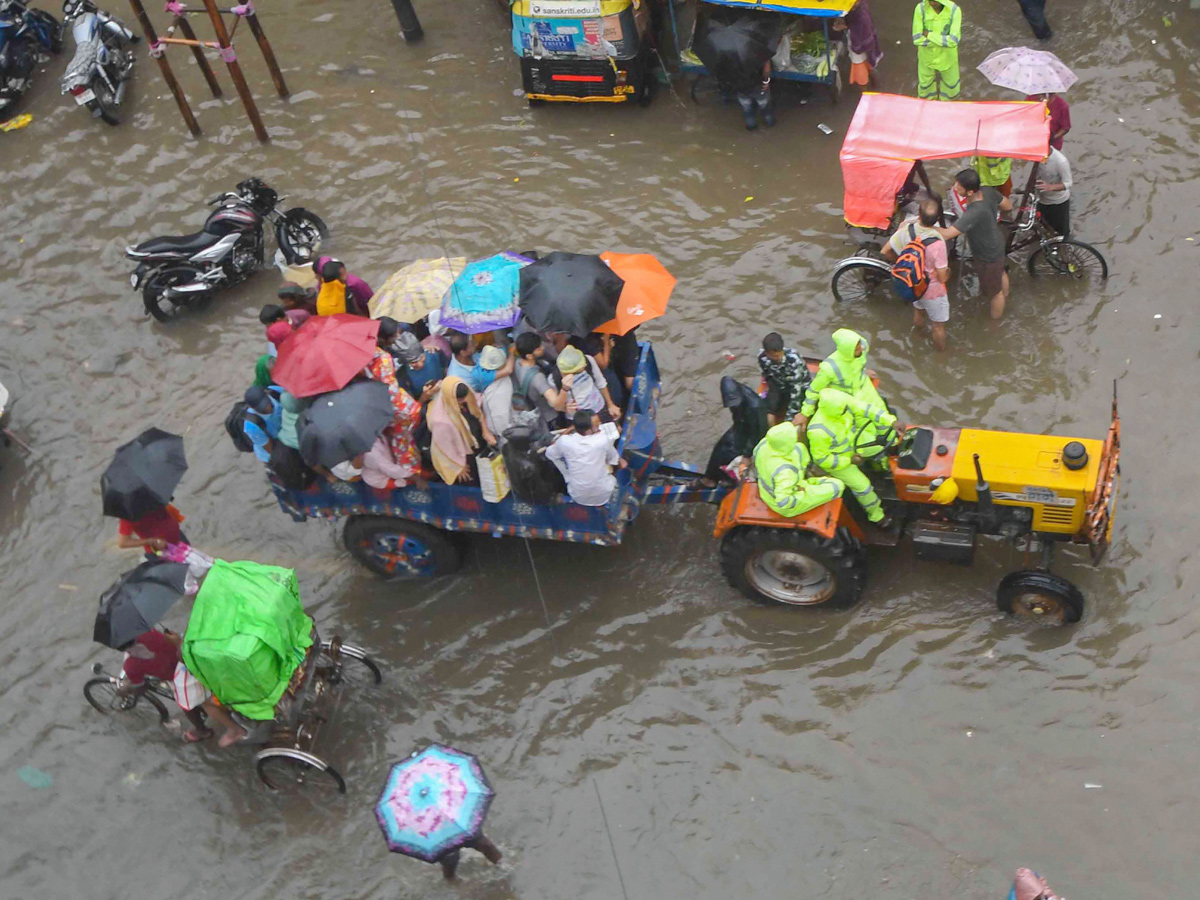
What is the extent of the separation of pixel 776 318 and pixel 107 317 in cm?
700

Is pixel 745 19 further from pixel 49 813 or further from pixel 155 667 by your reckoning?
pixel 49 813

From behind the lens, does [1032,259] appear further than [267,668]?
Yes

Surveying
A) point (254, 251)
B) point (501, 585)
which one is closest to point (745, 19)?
point (254, 251)

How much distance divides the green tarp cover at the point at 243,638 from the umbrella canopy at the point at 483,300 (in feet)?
7.48

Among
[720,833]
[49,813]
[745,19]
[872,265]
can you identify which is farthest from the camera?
[745,19]

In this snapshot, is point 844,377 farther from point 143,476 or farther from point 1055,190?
point 143,476

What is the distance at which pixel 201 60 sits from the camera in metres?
13.5

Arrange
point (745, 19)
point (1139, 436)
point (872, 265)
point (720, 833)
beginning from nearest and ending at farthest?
point (720, 833)
point (1139, 436)
point (872, 265)
point (745, 19)

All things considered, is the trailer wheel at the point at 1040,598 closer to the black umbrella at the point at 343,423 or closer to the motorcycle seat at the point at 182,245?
the black umbrella at the point at 343,423

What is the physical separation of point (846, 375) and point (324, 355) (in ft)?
11.9

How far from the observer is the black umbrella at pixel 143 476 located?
7938 millimetres

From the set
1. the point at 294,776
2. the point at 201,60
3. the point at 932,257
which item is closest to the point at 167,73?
the point at 201,60

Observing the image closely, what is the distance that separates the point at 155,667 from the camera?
8.06m

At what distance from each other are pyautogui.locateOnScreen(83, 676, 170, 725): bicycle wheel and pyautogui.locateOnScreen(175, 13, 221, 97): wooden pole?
7.97 metres
